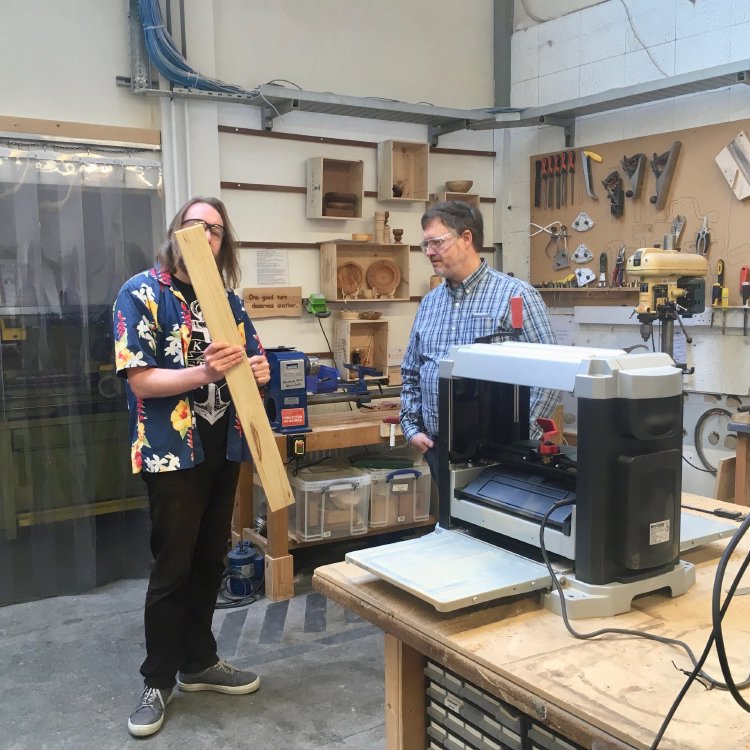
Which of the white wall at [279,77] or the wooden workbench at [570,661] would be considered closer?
the wooden workbench at [570,661]

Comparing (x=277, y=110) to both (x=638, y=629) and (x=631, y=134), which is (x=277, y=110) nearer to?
(x=631, y=134)

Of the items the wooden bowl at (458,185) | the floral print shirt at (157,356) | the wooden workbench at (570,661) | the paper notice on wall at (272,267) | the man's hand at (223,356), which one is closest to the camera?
the wooden workbench at (570,661)

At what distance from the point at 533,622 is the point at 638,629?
162 millimetres

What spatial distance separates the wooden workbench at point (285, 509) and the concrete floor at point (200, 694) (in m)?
0.11

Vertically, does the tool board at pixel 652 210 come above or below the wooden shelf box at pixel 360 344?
above

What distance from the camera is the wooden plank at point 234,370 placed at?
68.7 inches

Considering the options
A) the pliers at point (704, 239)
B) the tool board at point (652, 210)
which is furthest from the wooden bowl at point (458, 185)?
the pliers at point (704, 239)

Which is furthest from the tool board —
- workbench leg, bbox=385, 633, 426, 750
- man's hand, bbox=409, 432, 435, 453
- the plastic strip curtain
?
workbench leg, bbox=385, 633, 426, 750

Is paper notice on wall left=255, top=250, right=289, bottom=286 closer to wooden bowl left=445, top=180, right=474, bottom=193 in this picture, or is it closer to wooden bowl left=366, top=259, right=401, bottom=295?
wooden bowl left=366, top=259, right=401, bottom=295

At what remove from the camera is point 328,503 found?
3.50 meters

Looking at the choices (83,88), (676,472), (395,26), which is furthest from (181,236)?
(395,26)

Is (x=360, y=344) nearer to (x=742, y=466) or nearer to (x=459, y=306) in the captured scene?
(x=459, y=306)

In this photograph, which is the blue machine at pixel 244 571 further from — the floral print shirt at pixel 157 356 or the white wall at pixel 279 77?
the floral print shirt at pixel 157 356

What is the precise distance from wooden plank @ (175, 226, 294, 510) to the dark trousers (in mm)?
390
